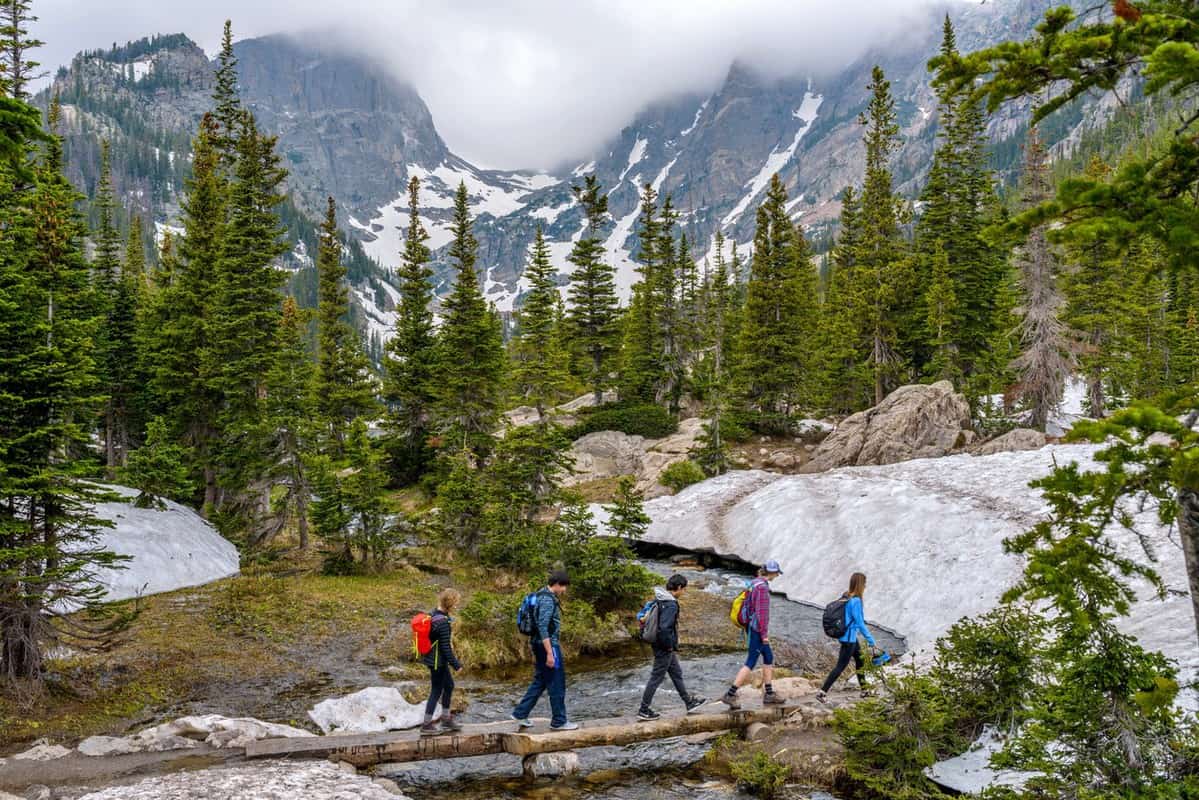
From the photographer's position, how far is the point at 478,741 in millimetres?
10867

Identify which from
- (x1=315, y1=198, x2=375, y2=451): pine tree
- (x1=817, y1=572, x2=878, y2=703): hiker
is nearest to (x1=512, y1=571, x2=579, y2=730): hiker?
(x1=817, y1=572, x2=878, y2=703): hiker

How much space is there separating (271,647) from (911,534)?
709 inches

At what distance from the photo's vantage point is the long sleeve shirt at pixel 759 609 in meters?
12.1

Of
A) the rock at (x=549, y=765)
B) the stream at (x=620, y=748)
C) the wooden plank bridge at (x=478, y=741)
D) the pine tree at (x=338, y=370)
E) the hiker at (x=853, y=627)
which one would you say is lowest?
the stream at (x=620, y=748)

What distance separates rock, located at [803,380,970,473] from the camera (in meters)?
34.1

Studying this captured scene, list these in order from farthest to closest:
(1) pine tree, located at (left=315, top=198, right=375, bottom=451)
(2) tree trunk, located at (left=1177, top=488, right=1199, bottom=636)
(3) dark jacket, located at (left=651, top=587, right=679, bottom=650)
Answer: (1) pine tree, located at (left=315, top=198, right=375, bottom=451), (3) dark jacket, located at (left=651, top=587, right=679, bottom=650), (2) tree trunk, located at (left=1177, top=488, right=1199, bottom=636)

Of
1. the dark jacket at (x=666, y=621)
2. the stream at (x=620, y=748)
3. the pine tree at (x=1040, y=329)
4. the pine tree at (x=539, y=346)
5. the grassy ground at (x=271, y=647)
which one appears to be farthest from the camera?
the pine tree at (x=1040, y=329)

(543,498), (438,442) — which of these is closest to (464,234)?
(438,442)

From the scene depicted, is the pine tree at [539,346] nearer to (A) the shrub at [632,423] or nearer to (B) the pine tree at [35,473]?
(A) the shrub at [632,423]

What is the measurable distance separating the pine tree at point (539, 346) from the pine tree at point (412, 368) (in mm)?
5672

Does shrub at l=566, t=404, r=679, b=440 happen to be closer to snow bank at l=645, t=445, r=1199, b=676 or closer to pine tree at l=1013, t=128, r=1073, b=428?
snow bank at l=645, t=445, r=1199, b=676

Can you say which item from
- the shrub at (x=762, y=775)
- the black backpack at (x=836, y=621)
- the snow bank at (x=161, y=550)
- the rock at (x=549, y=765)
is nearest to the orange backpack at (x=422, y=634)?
the rock at (x=549, y=765)

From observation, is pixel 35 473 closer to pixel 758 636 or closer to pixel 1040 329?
pixel 758 636

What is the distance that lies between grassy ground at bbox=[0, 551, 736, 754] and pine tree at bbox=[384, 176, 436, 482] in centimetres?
1892
